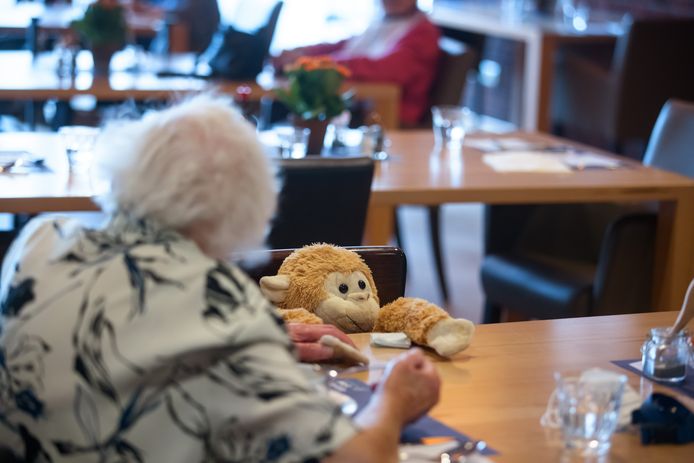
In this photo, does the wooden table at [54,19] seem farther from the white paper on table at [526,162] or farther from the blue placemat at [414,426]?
the blue placemat at [414,426]

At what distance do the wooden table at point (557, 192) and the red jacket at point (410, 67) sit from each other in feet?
4.87

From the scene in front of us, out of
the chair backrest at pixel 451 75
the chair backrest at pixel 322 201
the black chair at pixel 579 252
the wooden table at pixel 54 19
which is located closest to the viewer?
the chair backrest at pixel 322 201

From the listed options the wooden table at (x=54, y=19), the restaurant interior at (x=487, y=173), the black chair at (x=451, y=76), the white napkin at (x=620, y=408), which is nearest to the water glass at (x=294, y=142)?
the restaurant interior at (x=487, y=173)

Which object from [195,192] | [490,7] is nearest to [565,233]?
[195,192]

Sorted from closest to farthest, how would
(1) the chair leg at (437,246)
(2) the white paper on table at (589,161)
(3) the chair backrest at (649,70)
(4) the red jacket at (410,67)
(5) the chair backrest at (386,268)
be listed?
1. (5) the chair backrest at (386,268)
2. (2) the white paper on table at (589,161)
3. (1) the chair leg at (437,246)
4. (4) the red jacket at (410,67)
5. (3) the chair backrest at (649,70)

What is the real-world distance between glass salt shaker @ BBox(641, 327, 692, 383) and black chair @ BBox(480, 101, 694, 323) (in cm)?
131

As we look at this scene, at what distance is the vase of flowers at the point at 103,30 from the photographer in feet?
13.9

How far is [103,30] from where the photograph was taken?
14.0ft

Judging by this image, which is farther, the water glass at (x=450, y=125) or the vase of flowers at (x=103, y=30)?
the vase of flowers at (x=103, y=30)

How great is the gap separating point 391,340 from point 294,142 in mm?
1444

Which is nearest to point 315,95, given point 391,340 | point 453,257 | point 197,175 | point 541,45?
point 391,340

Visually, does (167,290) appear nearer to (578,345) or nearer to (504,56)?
(578,345)

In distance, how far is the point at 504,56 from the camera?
23.4 ft

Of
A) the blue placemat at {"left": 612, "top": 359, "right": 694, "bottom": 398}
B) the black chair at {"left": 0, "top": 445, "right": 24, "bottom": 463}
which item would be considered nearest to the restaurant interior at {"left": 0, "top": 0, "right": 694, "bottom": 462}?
the blue placemat at {"left": 612, "top": 359, "right": 694, "bottom": 398}
